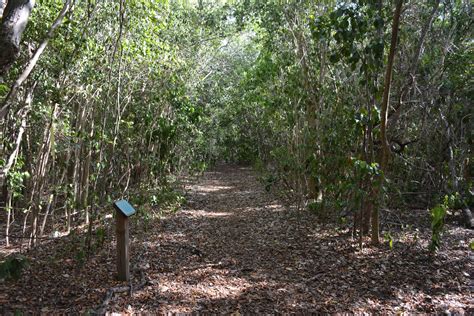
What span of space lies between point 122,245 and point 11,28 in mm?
2490

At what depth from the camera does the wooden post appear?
420 cm

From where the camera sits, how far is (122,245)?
168 inches

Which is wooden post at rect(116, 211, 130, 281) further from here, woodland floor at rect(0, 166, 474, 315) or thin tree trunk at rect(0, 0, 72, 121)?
thin tree trunk at rect(0, 0, 72, 121)

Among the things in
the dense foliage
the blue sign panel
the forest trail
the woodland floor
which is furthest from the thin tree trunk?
the forest trail

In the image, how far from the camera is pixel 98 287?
171 inches

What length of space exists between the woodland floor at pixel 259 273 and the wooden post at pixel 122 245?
0.15 metres

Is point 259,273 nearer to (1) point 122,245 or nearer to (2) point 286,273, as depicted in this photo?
Result: (2) point 286,273

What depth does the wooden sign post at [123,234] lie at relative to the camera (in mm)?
4160

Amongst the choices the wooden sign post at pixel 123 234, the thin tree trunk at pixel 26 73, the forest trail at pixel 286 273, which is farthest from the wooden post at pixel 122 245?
the thin tree trunk at pixel 26 73

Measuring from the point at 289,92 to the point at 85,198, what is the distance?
432 cm

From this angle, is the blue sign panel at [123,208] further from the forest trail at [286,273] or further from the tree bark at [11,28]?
the tree bark at [11,28]

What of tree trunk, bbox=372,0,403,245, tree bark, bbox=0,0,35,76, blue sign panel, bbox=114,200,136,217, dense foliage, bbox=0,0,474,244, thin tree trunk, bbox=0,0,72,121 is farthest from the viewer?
dense foliage, bbox=0,0,474,244

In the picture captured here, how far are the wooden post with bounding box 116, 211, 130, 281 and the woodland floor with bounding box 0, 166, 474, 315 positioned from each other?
15 centimetres

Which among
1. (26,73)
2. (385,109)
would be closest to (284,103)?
(385,109)
